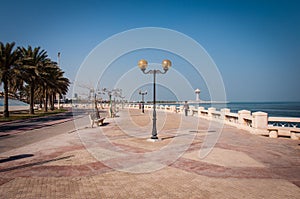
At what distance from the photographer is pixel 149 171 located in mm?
6523

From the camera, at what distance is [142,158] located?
311 inches

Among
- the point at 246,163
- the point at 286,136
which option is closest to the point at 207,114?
the point at 286,136

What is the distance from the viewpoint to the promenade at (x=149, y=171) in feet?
16.7

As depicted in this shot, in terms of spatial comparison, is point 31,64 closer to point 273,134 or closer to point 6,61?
point 6,61

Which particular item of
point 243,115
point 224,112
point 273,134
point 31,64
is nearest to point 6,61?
point 31,64

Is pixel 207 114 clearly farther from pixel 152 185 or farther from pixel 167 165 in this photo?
pixel 152 185

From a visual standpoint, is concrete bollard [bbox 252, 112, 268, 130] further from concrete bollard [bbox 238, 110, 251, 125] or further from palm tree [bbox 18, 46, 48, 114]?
palm tree [bbox 18, 46, 48, 114]

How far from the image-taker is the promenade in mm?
5098

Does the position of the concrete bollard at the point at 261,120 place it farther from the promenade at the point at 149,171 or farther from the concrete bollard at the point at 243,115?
the promenade at the point at 149,171

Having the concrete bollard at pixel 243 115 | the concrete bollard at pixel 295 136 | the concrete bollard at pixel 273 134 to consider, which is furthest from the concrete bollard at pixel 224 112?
the concrete bollard at pixel 295 136

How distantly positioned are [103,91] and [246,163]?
100 ft

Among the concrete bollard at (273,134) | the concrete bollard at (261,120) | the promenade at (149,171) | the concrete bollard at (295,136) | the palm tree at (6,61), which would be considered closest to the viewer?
the promenade at (149,171)

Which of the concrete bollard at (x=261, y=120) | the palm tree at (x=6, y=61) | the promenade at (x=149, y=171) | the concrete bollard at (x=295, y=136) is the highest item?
the palm tree at (x=6, y=61)

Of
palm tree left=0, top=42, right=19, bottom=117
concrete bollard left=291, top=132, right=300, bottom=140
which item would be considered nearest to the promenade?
concrete bollard left=291, top=132, right=300, bottom=140
